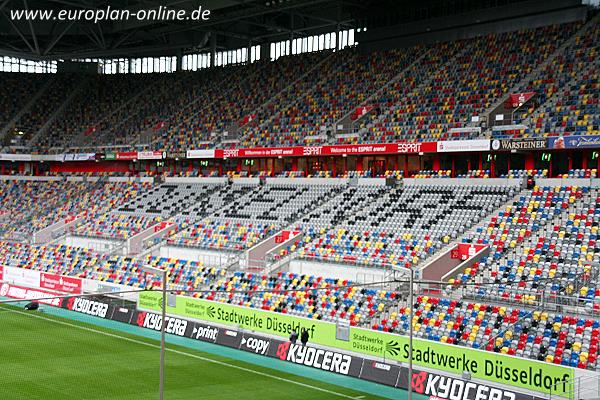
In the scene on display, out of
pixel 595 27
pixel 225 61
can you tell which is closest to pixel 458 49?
pixel 595 27

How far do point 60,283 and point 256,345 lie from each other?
60.1ft

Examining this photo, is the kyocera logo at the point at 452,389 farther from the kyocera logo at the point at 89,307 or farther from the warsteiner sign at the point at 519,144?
the kyocera logo at the point at 89,307

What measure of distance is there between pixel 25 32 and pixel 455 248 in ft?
156

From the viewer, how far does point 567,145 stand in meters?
36.2

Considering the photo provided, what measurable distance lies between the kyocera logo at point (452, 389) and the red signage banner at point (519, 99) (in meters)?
20.5

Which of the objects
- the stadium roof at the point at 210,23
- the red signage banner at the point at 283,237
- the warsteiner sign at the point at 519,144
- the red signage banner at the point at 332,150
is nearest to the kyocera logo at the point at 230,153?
the red signage banner at the point at 332,150

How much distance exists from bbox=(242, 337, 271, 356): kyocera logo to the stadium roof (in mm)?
24095

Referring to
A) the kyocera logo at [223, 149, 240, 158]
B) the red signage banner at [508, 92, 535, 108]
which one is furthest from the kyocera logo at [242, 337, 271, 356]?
the kyocera logo at [223, 149, 240, 158]

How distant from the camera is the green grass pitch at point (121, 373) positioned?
2527 centimetres

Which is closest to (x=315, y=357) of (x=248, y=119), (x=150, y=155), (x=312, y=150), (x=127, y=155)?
(x=312, y=150)

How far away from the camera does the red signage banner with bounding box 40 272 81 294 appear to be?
44.3 m

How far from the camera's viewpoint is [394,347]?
1108 inches

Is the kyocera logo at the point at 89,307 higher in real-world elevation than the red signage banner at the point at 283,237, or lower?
lower

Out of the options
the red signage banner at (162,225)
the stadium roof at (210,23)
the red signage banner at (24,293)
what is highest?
the stadium roof at (210,23)
